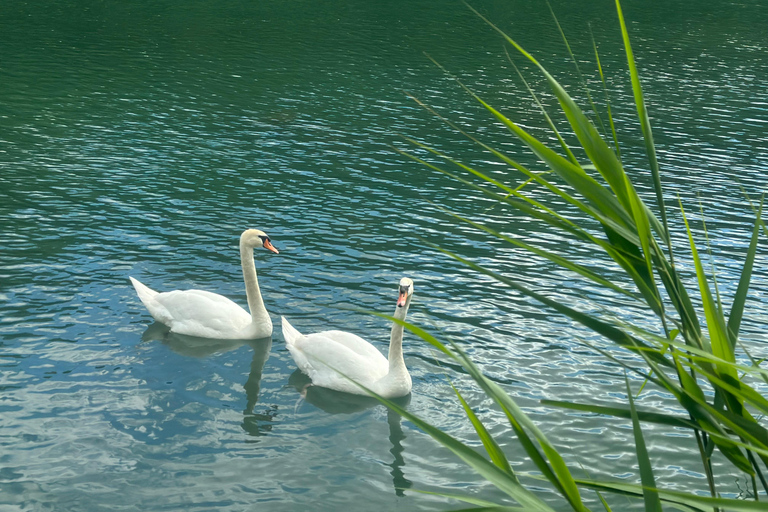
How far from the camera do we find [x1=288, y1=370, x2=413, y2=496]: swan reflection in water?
9.01 meters

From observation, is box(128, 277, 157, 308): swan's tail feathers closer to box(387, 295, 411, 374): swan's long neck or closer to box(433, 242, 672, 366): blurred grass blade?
box(387, 295, 411, 374): swan's long neck

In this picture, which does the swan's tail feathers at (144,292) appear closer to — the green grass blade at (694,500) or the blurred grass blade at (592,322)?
the blurred grass blade at (592,322)

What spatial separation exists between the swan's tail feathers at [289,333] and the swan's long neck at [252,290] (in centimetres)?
28

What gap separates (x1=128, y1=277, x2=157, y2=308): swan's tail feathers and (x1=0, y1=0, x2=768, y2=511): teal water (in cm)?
36

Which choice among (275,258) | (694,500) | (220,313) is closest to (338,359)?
(220,313)

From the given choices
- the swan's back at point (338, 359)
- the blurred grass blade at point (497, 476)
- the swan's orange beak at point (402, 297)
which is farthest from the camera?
the swan's back at point (338, 359)

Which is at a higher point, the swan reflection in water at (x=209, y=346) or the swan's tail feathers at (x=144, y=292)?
the swan's tail feathers at (x=144, y=292)

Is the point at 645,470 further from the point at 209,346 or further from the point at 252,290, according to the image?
the point at 209,346

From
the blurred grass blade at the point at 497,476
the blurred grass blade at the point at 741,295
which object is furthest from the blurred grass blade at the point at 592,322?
the blurred grass blade at the point at 497,476

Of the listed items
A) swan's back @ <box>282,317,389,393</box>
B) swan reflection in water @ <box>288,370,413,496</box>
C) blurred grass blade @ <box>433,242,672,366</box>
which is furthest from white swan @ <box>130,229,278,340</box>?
blurred grass blade @ <box>433,242,672,366</box>

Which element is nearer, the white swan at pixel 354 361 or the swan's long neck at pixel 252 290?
the white swan at pixel 354 361

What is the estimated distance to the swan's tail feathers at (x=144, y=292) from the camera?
11.3m

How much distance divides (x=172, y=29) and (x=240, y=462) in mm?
30969

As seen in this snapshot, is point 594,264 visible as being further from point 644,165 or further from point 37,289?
point 37,289
